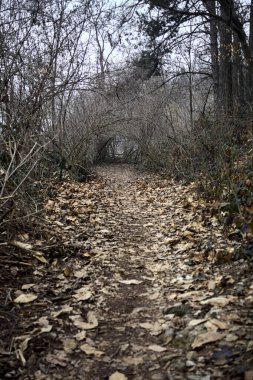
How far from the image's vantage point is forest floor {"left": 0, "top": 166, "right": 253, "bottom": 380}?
2.71 metres

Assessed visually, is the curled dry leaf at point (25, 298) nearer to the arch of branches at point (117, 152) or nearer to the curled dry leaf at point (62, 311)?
the curled dry leaf at point (62, 311)

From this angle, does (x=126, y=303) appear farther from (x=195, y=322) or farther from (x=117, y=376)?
(x=117, y=376)

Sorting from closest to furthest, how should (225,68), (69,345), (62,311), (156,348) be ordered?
1. (156,348)
2. (69,345)
3. (62,311)
4. (225,68)

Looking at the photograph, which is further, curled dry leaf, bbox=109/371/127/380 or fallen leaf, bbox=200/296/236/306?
fallen leaf, bbox=200/296/236/306

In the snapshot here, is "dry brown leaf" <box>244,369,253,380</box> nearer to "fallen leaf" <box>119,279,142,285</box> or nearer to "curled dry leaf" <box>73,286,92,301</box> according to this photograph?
"curled dry leaf" <box>73,286,92,301</box>

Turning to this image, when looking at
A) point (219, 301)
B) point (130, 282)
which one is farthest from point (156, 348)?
point (130, 282)

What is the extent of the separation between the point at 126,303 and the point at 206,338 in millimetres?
1067

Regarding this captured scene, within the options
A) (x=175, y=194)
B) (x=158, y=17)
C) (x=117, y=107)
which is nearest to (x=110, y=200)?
(x=175, y=194)

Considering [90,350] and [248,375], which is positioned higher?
[248,375]

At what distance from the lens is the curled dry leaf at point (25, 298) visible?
3703mm

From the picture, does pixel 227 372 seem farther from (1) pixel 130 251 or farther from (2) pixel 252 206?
Answer: (1) pixel 130 251

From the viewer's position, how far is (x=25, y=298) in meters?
3.75

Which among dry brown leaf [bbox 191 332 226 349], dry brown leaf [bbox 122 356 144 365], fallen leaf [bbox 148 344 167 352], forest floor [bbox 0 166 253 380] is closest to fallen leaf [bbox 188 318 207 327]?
forest floor [bbox 0 166 253 380]

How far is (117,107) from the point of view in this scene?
15969 mm
